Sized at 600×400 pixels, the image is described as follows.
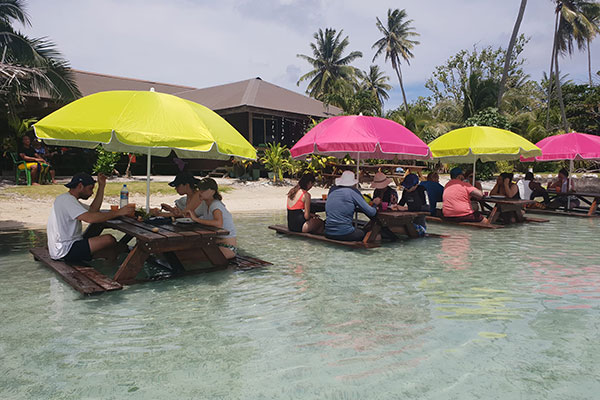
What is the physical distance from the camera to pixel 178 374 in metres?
2.78

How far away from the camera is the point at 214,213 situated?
533 cm

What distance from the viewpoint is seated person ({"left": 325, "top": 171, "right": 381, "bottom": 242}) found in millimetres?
6711

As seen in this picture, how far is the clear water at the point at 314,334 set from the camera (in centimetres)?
266

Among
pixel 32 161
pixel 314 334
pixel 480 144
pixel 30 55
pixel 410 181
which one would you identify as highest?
pixel 30 55

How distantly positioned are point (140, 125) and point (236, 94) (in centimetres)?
1939

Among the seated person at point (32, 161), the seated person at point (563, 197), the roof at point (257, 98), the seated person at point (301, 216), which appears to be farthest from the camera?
the roof at point (257, 98)

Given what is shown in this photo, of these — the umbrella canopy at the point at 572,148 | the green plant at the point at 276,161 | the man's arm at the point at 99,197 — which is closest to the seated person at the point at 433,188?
the umbrella canopy at the point at 572,148

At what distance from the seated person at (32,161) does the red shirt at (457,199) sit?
12.4 m

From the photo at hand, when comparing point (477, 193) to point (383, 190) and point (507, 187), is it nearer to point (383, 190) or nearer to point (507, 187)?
point (507, 187)

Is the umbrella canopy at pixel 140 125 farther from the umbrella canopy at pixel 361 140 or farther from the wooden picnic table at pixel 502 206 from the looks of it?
the wooden picnic table at pixel 502 206

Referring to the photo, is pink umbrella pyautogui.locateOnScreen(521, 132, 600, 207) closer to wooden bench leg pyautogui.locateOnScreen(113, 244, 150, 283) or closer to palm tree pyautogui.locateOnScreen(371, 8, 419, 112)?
wooden bench leg pyautogui.locateOnScreen(113, 244, 150, 283)

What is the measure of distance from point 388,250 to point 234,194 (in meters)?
9.17

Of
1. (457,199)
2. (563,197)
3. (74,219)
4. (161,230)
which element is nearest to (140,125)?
(161,230)

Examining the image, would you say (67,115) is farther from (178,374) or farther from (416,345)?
(416,345)
